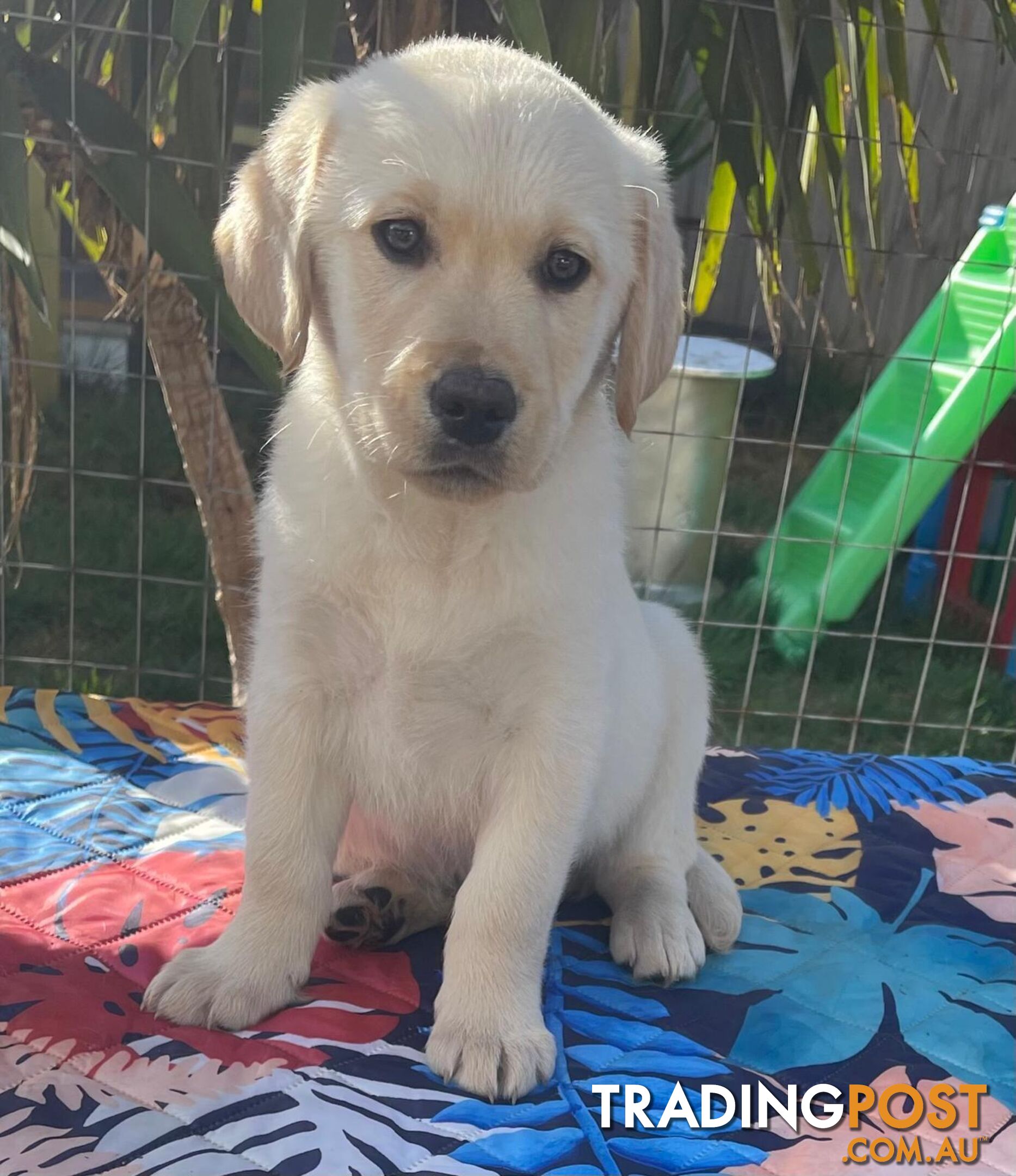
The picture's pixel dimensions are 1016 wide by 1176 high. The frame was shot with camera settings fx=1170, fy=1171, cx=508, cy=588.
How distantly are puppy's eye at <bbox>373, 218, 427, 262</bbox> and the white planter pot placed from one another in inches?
95.7

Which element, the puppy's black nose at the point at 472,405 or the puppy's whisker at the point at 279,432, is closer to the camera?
the puppy's black nose at the point at 472,405

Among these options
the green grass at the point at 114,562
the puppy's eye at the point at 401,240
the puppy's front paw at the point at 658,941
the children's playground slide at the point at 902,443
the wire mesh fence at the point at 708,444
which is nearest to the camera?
the puppy's eye at the point at 401,240

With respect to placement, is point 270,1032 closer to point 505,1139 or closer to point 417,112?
point 505,1139

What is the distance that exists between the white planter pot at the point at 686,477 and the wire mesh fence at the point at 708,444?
12 mm

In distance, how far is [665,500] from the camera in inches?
159

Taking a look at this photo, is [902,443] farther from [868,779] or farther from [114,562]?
[114,562]

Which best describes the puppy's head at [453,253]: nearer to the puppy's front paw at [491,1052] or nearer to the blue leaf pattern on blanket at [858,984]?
the puppy's front paw at [491,1052]

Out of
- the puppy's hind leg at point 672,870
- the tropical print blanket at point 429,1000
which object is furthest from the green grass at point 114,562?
the puppy's hind leg at point 672,870

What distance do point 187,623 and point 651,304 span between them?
7.58 ft

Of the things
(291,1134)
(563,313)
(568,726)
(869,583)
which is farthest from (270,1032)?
(869,583)

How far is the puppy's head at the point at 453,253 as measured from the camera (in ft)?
4.59

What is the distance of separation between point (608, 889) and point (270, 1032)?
0.65 metres

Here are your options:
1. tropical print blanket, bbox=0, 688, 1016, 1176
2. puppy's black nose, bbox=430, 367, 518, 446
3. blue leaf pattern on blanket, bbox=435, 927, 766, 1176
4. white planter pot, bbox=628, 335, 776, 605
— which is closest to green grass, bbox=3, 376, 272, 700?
tropical print blanket, bbox=0, 688, 1016, 1176

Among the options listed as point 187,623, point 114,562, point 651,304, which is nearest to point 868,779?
point 651,304
